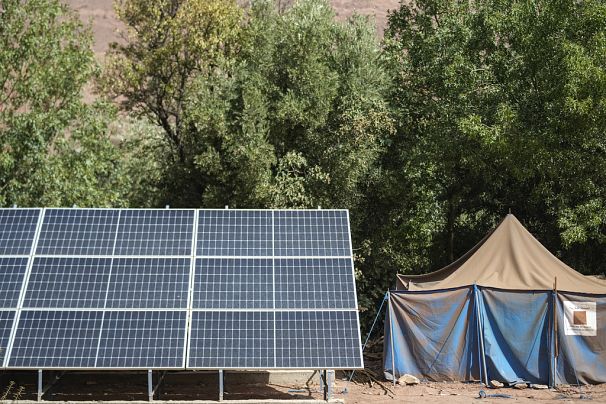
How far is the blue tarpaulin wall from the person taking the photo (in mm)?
16828

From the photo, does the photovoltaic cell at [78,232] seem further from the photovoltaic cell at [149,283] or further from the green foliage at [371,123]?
the green foliage at [371,123]

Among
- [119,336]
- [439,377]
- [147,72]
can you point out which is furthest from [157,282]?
Result: [147,72]

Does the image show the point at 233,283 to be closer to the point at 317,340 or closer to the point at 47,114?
the point at 317,340

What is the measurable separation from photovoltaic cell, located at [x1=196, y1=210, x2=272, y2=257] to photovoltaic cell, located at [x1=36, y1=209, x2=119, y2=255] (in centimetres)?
167

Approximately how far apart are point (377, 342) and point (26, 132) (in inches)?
419

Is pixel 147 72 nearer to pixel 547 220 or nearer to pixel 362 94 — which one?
pixel 362 94

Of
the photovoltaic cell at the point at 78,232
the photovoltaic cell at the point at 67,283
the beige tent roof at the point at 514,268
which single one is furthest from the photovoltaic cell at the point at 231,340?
the beige tent roof at the point at 514,268

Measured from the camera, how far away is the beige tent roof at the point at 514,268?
59.8 ft

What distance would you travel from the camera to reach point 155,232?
599 inches

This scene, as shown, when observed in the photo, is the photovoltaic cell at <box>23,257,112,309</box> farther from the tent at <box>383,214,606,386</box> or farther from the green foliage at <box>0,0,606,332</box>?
the green foliage at <box>0,0,606,332</box>

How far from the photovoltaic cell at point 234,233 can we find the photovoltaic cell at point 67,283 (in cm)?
180

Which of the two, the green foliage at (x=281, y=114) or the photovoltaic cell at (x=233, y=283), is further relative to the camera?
the green foliage at (x=281, y=114)

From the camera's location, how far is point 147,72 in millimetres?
27953

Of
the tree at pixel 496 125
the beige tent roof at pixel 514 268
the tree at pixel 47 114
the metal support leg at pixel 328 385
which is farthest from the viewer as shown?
the tree at pixel 47 114
